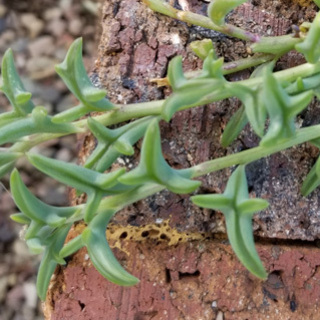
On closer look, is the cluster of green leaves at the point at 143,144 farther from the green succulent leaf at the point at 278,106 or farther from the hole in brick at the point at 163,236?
the hole in brick at the point at 163,236

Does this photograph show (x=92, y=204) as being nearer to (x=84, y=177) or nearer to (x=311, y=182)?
(x=84, y=177)

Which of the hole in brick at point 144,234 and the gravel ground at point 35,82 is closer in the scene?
the hole in brick at point 144,234

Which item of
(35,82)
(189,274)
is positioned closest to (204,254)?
(189,274)

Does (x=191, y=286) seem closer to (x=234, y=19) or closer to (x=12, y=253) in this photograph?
(x=234, y=19)

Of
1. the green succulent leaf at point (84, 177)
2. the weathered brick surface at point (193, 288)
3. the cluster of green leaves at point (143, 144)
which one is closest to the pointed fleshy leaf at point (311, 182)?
the cluster of green leaves at point (143, 144)

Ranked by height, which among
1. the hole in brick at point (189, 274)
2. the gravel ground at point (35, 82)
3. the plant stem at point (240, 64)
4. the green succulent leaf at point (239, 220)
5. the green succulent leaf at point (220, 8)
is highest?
the green succulent leaf at point (220, 8)

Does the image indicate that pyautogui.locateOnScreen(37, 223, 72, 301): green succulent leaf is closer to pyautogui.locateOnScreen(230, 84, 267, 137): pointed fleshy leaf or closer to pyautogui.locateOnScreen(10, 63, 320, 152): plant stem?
pyautogui.locateOnScreen(10, 63, 320, 152): plant stem

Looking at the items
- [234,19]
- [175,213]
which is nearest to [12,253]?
[175,213]
